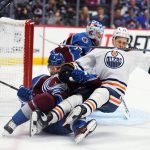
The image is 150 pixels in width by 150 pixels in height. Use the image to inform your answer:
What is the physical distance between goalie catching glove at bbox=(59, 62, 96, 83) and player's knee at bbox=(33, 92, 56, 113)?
0.17 m

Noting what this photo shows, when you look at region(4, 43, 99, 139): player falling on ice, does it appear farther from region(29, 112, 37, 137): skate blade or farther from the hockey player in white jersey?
the hockey player in white jersey

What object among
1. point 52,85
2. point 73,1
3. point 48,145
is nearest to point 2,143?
point 48,145

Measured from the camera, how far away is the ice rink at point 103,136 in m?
2.94

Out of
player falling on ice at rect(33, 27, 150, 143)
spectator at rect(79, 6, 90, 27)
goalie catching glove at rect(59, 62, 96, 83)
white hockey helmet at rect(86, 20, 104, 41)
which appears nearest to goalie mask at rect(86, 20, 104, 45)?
white hockey helmet at rect(86, 20, 104, 41)

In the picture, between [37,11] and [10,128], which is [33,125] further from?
[37,11]

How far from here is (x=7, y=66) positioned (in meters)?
4.26

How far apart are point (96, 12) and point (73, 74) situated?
5.67m

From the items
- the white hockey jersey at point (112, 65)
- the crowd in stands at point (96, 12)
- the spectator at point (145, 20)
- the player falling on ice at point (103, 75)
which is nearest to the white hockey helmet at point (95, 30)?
the player falling on ice at point (103, 75)

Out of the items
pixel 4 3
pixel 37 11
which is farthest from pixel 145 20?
pixel 4 3

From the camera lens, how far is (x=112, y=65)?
335 cm

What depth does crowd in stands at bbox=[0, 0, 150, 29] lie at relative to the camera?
845 centimetres

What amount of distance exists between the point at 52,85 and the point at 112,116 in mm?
711

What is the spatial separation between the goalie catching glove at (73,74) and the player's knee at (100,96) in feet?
0.35

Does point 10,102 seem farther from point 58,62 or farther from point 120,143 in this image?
point 120,143
